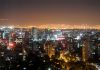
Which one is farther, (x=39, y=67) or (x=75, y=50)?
(x=75, y=50)

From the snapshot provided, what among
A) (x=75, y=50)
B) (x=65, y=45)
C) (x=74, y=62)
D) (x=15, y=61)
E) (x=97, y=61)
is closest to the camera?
(x=15, y=61)

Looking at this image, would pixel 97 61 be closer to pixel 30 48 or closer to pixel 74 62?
pixel 74 62

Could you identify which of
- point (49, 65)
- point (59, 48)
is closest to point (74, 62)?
point (49, 65)

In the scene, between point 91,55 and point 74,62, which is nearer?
point 74,62

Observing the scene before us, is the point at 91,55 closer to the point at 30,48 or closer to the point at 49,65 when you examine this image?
the point at 30,48

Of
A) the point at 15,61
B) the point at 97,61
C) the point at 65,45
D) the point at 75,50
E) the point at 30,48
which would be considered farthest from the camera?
the point at 65,45

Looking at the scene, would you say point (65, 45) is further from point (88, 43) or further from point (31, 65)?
point (31, 65)

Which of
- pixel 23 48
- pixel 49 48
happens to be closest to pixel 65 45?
pixel 49 48

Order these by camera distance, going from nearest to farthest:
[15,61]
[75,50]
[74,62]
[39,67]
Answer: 1. [39,67]
2. [15,61]
3. [74,62]
4. [75,50]

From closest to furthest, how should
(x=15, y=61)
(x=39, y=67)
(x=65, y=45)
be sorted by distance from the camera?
1. (x=39, y=67)
2. (x=15, y=61)
3. (x=65, y=45)
